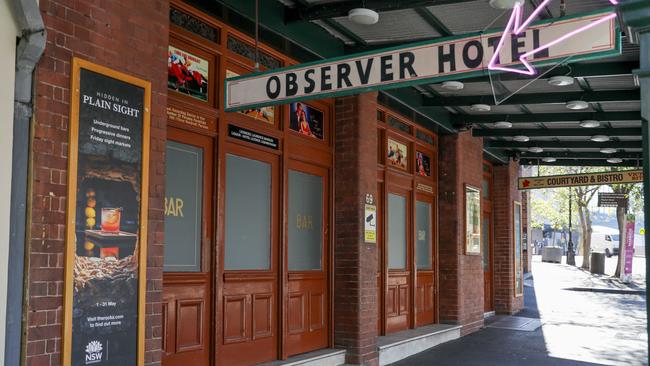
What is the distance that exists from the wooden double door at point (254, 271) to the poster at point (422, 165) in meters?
3.47

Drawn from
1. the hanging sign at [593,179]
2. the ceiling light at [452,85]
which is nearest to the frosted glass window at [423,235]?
the ceiling light at [452,85]

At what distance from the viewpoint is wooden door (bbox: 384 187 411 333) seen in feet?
34.2

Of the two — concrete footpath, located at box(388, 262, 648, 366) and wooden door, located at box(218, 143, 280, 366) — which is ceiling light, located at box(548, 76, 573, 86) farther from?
wooden door, located at box(218, 143, 280, 366)

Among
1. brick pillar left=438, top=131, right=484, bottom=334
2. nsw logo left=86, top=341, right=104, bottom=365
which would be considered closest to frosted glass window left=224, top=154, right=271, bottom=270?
nsw logo left=86, top=341, right=104, bottom=365

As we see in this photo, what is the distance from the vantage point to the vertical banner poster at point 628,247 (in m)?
28.1

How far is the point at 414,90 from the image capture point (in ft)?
35.7

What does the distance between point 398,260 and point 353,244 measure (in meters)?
2.48

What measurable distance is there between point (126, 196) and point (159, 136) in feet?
1.96

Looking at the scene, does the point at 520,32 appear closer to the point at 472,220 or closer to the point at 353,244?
the point at 353,244

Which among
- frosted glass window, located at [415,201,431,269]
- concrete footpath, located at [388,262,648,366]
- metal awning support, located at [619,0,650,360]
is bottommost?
concrete footpath, located at [388,262,648,366]

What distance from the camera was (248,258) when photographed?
7.21 meters

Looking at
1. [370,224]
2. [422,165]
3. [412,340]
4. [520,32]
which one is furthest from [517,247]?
[520,32]

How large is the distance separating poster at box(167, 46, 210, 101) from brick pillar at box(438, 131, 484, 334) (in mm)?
6836

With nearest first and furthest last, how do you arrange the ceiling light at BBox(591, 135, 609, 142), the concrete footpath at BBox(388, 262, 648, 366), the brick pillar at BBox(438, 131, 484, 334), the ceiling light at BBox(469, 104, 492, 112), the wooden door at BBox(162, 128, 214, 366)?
the wooden door at BBox(162, 128, 214, 366) < the concrete footpath at BBox(388, 262, 648, 366) < the ceiling light at BBox(469, 104, 492, 112) < the brick pillar at BBox(438, 131, 484, 334) < the ceiling light at BBox(591, 135, 609, 142)
